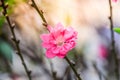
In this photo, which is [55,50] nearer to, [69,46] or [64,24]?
[69,46]

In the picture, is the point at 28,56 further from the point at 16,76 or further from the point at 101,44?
the point at 101,44

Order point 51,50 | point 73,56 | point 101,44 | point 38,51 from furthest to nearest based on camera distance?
point 101,44, point 38,51, point 73,56, point 51,50

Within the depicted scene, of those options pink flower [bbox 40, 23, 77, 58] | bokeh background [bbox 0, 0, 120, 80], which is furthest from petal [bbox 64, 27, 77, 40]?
bokeh background [bbox 0, 0, 120, 80]

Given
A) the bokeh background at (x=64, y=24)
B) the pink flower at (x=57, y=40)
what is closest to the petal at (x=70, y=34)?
the pink flower at (x=57, y=40)

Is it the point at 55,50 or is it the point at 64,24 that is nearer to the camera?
the point at 55,50

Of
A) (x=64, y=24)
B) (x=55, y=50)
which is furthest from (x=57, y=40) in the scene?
(x=64, y=24)

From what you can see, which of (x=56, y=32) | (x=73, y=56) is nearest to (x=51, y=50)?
(x=56, y=32)
